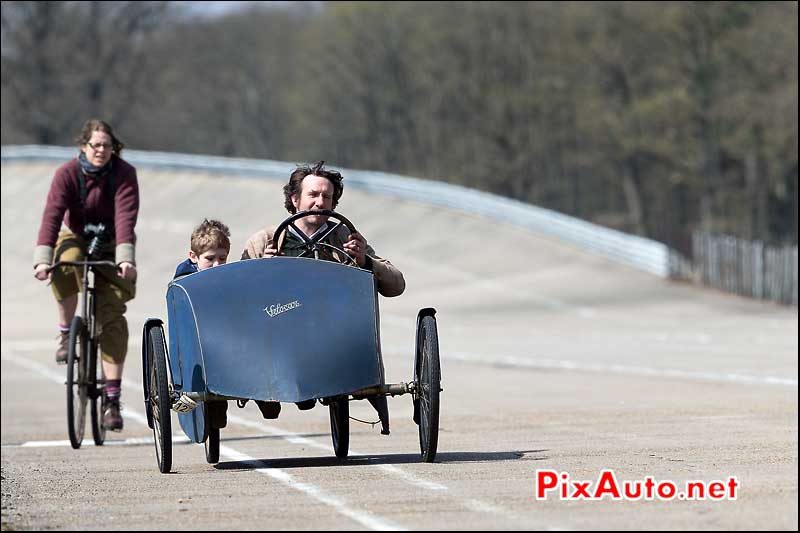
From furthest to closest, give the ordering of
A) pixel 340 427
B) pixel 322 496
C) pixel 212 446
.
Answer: pixel 340 427 < pixel 212 446 < pixel 322 496

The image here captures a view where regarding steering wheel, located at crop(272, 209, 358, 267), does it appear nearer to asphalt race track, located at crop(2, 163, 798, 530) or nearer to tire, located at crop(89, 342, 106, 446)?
asphalt race track, located at crop(2, 163, 798, 530)

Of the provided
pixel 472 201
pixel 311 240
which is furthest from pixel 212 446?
pixel 472 201

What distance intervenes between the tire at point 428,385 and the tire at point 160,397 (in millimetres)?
1251

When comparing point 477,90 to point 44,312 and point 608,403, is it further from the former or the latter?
point 608,403

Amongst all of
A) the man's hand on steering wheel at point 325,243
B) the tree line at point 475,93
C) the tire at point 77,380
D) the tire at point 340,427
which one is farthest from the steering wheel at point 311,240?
the tree line at point 475,93

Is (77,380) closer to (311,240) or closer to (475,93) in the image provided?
(311,240)

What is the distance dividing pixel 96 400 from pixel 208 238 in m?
2.83

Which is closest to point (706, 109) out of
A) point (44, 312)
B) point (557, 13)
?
point (557, 13)

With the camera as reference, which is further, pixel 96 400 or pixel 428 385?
pixel 96 400

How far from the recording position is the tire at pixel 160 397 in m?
8.95

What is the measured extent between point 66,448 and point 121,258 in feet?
5.01

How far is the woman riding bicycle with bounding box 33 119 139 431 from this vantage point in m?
11.9

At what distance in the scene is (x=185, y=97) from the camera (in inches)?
4149

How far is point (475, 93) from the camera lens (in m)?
82.8
